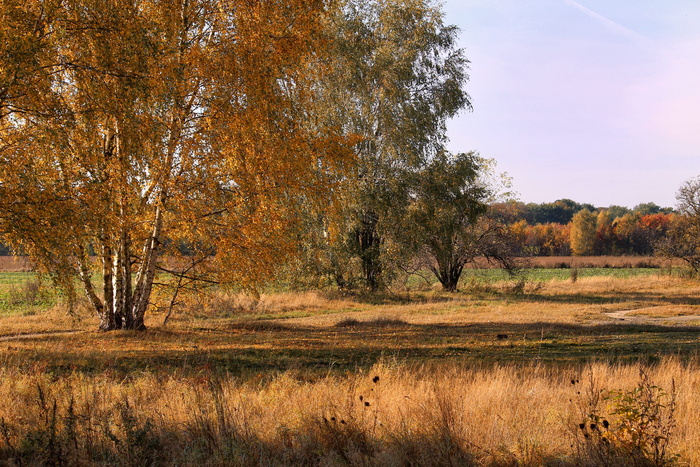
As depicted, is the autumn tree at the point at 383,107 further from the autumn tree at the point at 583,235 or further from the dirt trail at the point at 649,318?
the autumn tree at the point at 583,235

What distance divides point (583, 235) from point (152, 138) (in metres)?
101

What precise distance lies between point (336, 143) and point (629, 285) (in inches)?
1048

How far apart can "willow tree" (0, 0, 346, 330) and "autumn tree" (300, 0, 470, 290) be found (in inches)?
318

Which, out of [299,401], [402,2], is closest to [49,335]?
[299,401]

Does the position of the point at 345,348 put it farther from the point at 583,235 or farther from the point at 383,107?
the point at 583,235

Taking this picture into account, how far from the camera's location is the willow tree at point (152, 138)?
951cm

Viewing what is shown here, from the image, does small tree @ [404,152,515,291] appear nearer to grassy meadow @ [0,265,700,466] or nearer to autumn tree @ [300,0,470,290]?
autumn tree @ [300,0,470,290]

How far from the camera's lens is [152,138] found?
1224cm

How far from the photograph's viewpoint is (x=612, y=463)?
4406mm

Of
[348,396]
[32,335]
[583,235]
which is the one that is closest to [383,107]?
[32,335]

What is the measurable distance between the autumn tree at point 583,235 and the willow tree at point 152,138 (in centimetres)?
9501

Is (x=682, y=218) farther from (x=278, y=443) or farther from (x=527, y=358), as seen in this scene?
(x=278, y=443)

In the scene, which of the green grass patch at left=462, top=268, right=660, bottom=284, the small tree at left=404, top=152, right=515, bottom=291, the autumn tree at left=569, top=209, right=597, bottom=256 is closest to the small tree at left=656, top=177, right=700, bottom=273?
the green grass patch at left=462, top=268, right=660, bottom=284

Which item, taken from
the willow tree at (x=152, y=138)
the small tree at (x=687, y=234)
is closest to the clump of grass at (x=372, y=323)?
the willow tree at (x=152, y=138)
